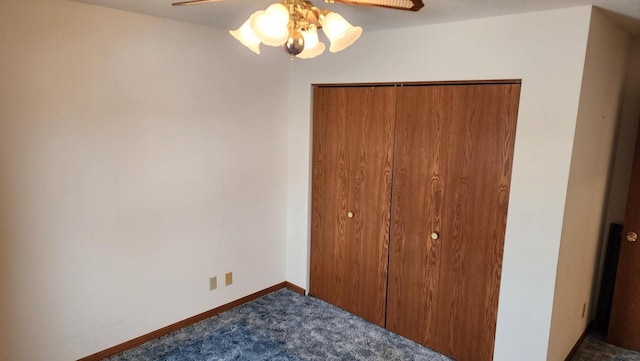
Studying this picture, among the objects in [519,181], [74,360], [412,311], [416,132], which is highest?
[416,132]

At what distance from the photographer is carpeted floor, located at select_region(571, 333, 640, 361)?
2830 millimetres

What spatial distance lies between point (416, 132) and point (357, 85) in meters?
0.61

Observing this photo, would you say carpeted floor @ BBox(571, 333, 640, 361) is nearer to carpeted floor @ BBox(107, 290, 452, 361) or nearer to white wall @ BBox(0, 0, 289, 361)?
carpeted floor @ BBox(107, 290, 452, 361)

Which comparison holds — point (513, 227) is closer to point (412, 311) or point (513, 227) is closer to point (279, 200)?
point (412, 311)

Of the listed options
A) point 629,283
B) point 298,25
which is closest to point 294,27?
point 298,25

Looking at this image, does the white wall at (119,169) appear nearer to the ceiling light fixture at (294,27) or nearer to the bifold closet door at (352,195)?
the bifold closet door at (352,195)

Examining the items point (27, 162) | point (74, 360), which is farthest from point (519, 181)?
point (74, 360)

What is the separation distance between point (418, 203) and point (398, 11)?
1238 mm

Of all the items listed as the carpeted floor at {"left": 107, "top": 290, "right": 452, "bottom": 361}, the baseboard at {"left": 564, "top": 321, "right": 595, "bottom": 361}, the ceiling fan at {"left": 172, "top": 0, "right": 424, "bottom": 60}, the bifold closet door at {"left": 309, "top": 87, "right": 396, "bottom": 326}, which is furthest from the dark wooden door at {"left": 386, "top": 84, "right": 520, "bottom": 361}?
the ceiling fan at {"left": 172, "top": 0, "right": 424, "bottom": 60}

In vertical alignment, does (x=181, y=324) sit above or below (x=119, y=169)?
below

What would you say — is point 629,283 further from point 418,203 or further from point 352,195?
point 352,195

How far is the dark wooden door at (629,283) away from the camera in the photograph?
2811 mm

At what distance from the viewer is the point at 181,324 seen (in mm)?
3021

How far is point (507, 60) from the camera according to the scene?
2295 millimetres
